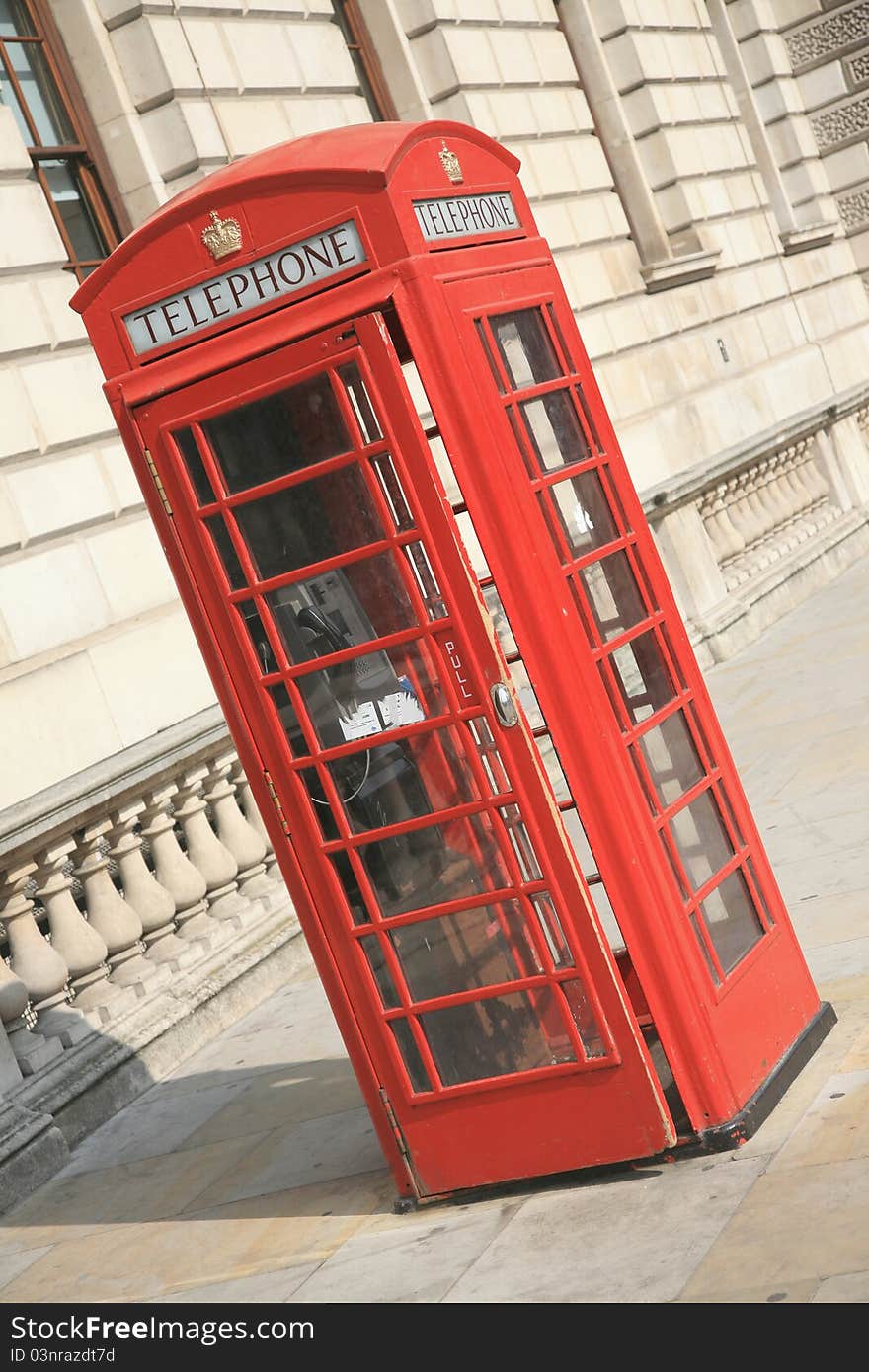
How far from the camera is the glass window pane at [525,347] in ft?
13.6

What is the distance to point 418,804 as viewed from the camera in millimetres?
4090

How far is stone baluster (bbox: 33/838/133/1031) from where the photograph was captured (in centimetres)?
616

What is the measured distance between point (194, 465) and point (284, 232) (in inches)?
23.5

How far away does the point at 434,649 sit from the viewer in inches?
158

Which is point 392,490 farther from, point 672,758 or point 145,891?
point 145,891

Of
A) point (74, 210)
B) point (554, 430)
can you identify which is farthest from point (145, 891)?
point (74, 210)

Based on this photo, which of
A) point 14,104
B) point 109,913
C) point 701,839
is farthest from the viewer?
point 14,104

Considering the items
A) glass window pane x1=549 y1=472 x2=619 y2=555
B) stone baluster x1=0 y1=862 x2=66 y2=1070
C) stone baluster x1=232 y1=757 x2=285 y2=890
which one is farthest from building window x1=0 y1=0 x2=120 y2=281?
glass window pane x1=549 y1=472 x2=619 y2=555

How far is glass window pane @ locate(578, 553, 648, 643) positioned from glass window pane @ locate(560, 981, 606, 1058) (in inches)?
33.5

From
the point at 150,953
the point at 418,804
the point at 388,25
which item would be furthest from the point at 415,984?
the point at 388,25

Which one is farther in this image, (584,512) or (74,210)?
(74,210)

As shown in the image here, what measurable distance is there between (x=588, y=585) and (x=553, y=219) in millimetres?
9728

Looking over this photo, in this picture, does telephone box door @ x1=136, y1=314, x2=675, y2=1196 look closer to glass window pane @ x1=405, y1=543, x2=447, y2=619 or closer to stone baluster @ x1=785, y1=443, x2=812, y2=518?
glass window pane @ x1=405, y1=543, x2=447, y2=619

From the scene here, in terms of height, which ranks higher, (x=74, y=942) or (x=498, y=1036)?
(x=74, y=942)
